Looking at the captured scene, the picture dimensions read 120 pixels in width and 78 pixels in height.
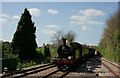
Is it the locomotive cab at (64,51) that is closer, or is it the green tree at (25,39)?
the locomotive cab at (64,51)

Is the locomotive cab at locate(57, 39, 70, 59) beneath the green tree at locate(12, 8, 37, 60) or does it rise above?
beneath

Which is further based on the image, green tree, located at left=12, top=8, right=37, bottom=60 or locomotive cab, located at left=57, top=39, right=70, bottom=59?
green tree, located at left=12, top=8, right=37, bottom=60

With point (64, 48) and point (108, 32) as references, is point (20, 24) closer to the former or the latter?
point (64, 48)

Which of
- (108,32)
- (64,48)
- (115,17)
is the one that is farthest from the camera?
(108,32)

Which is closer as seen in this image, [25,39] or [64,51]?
[64,51]

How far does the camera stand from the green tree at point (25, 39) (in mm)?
30344

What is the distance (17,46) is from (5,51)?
3.16 m

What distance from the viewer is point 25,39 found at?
30.9m

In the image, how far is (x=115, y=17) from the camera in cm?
4241

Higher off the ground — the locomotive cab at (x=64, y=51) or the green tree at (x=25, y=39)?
the green tree at (x=25, y=39)

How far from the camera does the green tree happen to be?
99.6 feet

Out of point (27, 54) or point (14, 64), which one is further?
point (27, 54)

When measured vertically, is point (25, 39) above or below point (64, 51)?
above

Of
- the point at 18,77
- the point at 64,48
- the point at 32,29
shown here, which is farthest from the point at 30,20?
the point at 18,77
